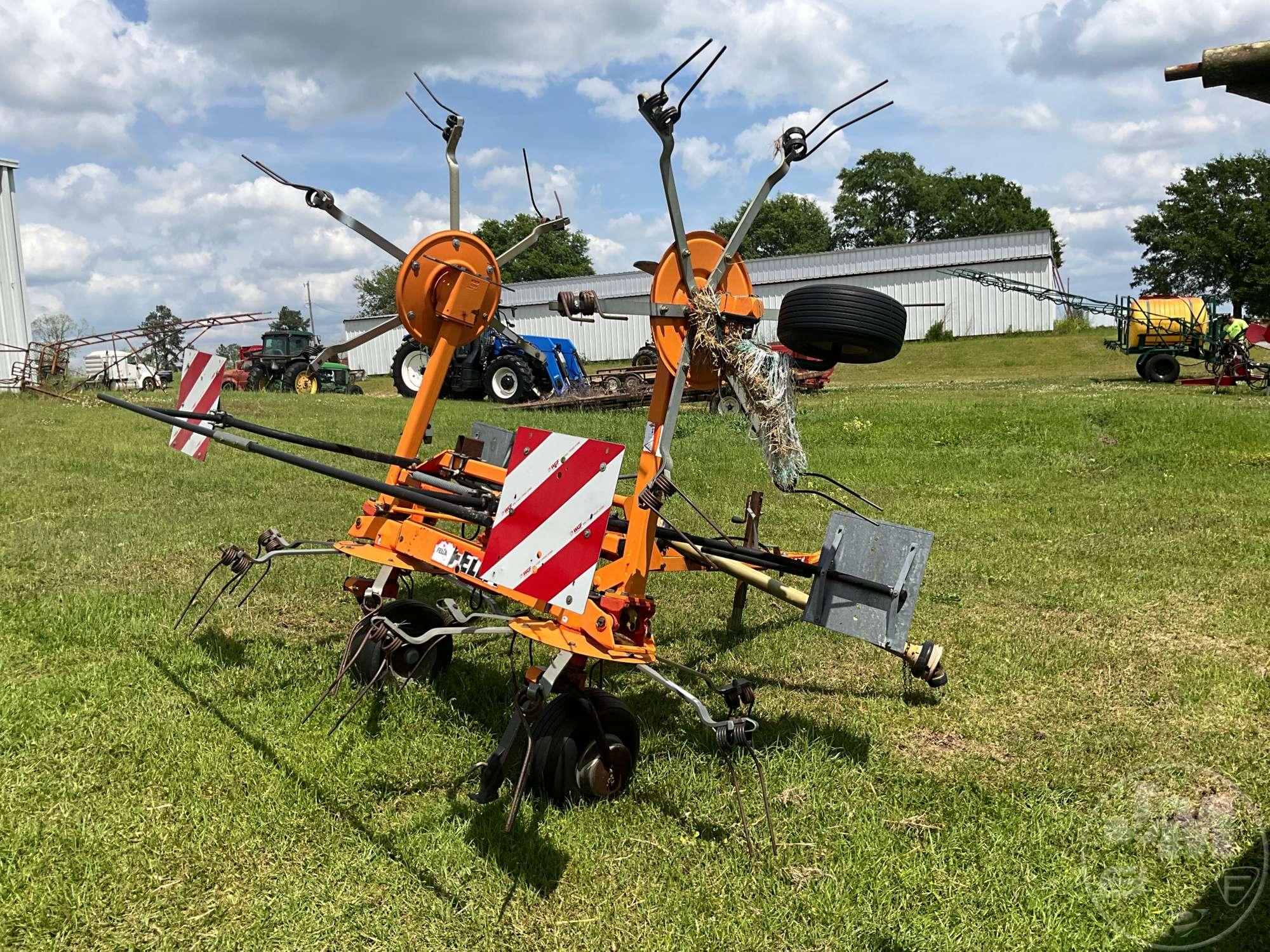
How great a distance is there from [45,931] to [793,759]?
2882 mm

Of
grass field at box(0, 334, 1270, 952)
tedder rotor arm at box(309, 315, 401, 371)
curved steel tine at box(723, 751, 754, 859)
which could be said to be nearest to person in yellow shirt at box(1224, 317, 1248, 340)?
grass field at box(0, 334, 1270, 952)

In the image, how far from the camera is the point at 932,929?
3.08 meters

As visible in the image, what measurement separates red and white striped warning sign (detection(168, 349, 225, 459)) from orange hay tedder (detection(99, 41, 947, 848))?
0.52 ft

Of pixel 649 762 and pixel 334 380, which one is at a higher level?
pixel 334 380

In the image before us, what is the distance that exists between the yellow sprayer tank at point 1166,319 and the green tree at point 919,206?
2235 inches

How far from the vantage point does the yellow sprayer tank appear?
2611 centimetres

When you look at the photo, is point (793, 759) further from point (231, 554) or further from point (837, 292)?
point (231, 554)

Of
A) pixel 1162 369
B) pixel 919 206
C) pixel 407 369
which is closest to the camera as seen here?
pixel 407 369

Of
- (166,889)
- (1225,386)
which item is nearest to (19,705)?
(166,889)

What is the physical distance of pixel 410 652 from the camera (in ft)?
16.6

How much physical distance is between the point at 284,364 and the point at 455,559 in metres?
29.8

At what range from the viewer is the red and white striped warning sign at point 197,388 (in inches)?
212

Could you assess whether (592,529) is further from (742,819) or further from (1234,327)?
(1234,327)

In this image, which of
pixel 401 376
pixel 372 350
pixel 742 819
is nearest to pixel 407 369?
pixel 401 376
